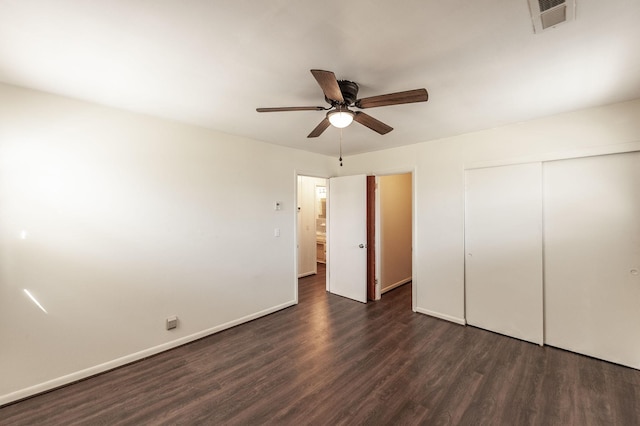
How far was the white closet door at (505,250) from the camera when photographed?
2.88 metres

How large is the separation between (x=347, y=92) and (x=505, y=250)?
2.66 m

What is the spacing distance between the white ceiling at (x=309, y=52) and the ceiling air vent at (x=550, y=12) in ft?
0.13

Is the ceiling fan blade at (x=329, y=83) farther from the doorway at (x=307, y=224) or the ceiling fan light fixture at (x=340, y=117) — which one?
the doorway at (x=307, y=224)

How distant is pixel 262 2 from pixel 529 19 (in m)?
1.39

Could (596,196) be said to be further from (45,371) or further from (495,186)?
(45,371)

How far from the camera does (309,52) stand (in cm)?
162

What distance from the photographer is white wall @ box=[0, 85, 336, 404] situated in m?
2.08

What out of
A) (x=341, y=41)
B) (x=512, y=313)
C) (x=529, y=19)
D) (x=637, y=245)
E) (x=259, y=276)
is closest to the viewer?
(x=529, y=19)

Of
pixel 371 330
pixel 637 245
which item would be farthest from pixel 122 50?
pixel 637 245

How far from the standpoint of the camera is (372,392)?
214 cm

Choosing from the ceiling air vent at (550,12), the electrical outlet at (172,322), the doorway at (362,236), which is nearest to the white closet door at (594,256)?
the doorway at (362,236)

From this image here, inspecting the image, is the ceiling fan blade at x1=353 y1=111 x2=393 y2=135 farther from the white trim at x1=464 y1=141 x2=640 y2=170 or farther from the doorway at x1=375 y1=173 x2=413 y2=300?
the doorway at x1=375 y1=173 x2=413 y2=300

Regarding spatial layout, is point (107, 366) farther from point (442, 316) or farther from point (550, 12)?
point (550, 12)

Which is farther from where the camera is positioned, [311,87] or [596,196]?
[596,196]
